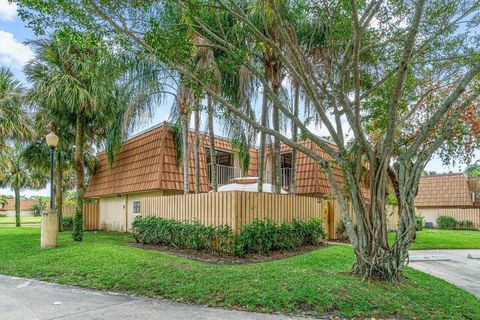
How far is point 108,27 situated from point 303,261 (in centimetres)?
653

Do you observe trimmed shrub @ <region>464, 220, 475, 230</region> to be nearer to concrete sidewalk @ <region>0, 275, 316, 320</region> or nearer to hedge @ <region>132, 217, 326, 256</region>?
hedge @ <region>132, 217, 326, 256</region>

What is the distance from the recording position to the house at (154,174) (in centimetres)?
1533

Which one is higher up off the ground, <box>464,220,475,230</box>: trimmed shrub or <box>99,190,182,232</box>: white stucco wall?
<box>99,190,182,232</box>: white stucco wall

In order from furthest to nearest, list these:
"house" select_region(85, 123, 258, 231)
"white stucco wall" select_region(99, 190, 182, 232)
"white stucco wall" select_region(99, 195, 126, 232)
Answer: "white stucco wall" select_region(99, 195, 126, 232) → "white stucco wall" select_region(99, 190, 182, 232) → "house" select_region(85, 123, 258, 231)

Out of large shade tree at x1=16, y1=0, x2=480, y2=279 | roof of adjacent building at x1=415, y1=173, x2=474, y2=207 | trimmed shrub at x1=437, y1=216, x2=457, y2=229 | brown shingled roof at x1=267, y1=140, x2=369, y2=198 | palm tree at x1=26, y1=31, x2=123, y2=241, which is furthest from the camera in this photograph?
roof of adjacent building at x1=415, y1=173, x2=474, y2=207

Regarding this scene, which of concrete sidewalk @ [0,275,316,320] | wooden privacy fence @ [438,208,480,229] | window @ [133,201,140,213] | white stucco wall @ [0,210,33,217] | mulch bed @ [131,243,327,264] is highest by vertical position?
window @ [133,201,140,213]

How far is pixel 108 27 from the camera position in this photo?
673 centimetres

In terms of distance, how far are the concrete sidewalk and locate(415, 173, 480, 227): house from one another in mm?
27277

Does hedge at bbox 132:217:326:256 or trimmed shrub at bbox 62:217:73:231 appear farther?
trimmed shrub at bbox 62:217:73:231

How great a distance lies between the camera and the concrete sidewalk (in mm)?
4617

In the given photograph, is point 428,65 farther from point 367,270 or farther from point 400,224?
point 367,270

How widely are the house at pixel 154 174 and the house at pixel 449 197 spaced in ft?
51.5

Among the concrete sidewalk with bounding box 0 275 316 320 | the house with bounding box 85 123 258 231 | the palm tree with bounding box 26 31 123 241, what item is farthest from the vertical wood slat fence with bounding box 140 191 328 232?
the concrete sidewalk with bounding box 0 275 316 320

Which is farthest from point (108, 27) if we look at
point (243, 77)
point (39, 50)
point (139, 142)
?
point (139, 142)
